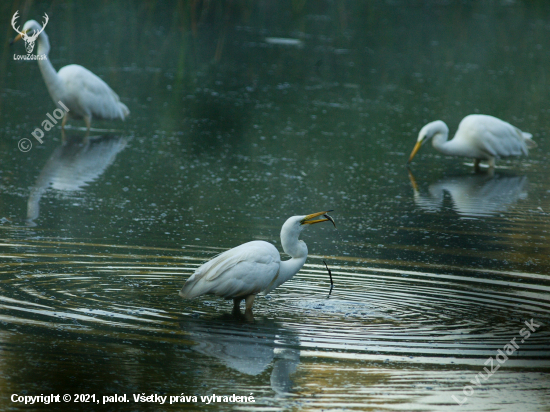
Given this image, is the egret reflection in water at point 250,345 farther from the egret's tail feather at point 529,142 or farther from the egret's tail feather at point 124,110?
the egret's tail feather at point 529,142

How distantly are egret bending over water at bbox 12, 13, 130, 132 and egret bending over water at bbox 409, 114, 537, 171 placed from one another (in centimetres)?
485

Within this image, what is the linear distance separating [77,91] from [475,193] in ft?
20.3

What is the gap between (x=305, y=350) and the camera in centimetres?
537

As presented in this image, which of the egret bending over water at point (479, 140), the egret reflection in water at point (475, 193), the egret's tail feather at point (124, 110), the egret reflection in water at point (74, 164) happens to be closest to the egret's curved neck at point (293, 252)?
the egret reflection in water at point (74, 164)

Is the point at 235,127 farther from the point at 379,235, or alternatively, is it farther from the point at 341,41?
the point at 341,41

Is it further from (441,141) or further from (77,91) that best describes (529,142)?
(77,91)

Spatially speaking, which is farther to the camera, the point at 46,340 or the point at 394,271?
the point at 394,271

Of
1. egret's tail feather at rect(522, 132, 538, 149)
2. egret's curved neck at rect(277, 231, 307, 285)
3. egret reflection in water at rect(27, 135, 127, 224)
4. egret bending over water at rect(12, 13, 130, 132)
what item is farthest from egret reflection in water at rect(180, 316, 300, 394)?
egret's tail feather at rect(522, 132, 538, 149)

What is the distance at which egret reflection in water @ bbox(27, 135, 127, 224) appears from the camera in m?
9.60

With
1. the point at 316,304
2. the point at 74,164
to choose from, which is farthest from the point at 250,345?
the point at 74,164

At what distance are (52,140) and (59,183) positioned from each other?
2738mm

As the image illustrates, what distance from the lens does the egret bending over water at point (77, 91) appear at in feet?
41.4

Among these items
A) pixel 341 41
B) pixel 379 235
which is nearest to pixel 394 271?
pixel 379 235

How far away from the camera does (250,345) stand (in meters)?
5.43
